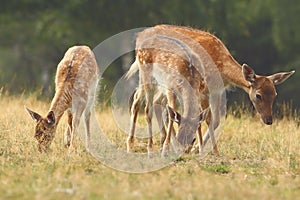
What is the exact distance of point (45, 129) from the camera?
11.2m

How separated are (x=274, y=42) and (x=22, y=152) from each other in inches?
818

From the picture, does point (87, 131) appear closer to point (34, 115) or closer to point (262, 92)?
point (34, 115)

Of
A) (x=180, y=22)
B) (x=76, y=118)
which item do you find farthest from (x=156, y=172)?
(x=180, y=22)

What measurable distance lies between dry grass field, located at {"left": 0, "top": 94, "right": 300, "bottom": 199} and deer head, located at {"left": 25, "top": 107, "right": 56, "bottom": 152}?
0.48ft

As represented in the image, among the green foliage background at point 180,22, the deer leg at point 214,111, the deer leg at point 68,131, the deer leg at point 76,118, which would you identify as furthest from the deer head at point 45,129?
the green foliage background at point 180,22

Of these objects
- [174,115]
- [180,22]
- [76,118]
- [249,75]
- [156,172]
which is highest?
[180,22]

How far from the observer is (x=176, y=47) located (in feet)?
40.5

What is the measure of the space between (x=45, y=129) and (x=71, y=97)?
2.79 feet

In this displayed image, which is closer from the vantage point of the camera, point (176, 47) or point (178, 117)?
point (178, 117)

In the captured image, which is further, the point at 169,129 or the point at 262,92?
the point at 262,92

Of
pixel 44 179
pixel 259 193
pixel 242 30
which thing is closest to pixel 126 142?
pixel 44 179

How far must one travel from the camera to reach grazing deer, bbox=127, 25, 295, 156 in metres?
12.1

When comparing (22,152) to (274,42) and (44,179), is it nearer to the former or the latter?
(44,179)

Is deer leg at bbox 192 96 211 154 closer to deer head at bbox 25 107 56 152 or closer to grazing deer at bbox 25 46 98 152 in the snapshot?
grazing deer at bbox 25 46 98 152
